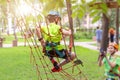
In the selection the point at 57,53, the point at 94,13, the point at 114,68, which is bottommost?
the point at 114,68

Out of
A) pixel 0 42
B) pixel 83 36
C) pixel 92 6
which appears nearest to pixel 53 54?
pixel 92 6

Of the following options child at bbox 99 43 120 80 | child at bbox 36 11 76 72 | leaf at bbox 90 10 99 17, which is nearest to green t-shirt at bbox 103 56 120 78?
child at bbox 99 43 120 80

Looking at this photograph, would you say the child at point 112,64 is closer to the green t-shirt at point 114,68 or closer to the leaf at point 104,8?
the green t-shirt at point 114,68

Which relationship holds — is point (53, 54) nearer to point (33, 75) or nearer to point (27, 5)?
point (27, 5)

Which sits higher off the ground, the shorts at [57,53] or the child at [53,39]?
the child at [53,39]

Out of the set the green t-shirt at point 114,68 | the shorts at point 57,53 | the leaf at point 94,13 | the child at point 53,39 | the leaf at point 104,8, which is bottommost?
the green t-shirt at point 114,68

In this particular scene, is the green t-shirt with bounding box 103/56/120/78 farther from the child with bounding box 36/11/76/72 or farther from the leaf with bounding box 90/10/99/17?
the leaf with bounding box 90/10/99/17

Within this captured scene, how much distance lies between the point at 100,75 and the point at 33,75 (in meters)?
1.86

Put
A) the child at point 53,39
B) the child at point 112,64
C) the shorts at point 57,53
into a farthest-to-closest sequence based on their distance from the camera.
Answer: the child at point 112,64 → the shorts at point 57,53 → the child at point 53,39

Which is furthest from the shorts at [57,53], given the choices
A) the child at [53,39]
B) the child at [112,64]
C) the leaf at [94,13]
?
the leaf at [94,13]

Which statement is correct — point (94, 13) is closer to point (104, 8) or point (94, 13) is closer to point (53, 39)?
point (104, 8)

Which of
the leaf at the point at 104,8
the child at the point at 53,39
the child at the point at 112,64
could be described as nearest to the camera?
the leaf at the point at 104,8

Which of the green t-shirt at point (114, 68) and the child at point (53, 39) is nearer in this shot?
the child at point (53, 39)

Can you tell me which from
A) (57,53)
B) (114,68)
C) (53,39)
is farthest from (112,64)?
(53,39)
